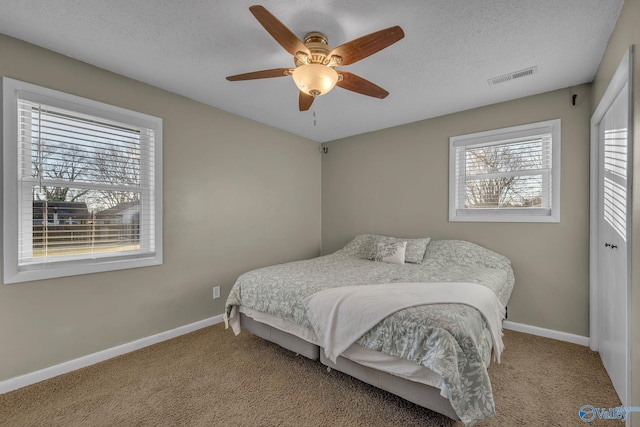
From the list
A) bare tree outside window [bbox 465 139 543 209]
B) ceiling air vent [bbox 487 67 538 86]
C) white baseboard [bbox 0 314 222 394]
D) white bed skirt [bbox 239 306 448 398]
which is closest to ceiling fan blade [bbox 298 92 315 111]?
ceiling air vent [bbox 487 67 538 86]

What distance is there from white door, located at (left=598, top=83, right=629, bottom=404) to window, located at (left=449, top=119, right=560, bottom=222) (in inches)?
16.6

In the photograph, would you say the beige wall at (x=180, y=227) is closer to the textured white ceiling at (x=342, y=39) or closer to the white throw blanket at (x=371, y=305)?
the textured white ceiling at (x=342, y=39)

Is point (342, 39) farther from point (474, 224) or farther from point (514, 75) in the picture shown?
point (474, 224)

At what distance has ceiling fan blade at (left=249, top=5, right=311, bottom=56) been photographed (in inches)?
52.9

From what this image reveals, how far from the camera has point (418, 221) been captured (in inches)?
141

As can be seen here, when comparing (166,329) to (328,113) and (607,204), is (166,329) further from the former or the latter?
(607,204)

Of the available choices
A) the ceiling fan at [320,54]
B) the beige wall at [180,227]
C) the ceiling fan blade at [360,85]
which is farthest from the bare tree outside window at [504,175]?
the beige wall at [180,227]

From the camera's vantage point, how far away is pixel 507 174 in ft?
9.84

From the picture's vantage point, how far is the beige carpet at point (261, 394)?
5.46ft

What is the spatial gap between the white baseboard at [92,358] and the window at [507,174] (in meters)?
3.22

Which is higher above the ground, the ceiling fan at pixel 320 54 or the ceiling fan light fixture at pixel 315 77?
the ceiling fan at pixel 320 54

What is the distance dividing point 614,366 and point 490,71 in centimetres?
237

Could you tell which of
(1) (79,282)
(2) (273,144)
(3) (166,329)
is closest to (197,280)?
(3) (166,329)

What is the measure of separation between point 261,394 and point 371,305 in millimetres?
983
